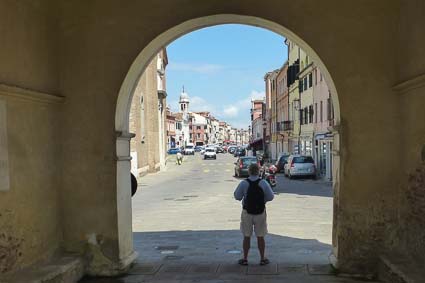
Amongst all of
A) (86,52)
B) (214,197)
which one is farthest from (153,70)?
(86,52)

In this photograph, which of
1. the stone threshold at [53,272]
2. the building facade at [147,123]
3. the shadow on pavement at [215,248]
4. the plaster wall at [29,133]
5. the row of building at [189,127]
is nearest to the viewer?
the stone threshold at [53,272]

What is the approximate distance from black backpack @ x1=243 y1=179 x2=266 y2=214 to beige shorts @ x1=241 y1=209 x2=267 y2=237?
83 millimetres

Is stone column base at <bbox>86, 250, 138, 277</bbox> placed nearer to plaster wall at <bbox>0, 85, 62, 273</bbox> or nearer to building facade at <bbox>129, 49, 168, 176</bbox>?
plaster wall at <bbox>0, 85, 62, 273</bbox>

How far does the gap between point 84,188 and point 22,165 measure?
1.31 metres

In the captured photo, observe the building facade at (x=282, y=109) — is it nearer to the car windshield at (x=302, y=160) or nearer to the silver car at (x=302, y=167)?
the car windshield at (x=302, y=160)

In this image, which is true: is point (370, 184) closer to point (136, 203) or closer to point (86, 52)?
point (86, 52)

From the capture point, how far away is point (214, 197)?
23.2 m

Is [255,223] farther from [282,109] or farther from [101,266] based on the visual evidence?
[282,109]

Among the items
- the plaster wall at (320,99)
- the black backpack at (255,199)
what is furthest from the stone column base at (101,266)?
Result: the plaster wall at (320,99)

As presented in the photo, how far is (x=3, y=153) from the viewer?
6.22m

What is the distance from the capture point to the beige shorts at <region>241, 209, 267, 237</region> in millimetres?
8289

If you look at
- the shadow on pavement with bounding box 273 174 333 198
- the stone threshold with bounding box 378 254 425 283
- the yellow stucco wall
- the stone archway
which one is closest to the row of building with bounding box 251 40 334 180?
the shadow on pavement with bounding box 273 174 333 198

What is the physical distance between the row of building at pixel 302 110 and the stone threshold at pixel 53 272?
15868mm

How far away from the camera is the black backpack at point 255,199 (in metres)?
8.26
